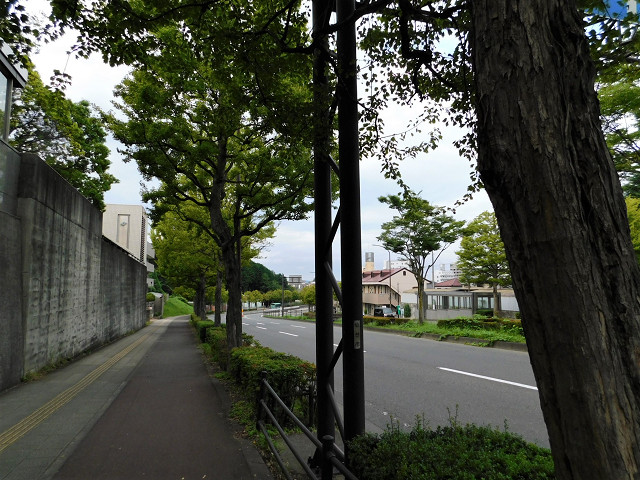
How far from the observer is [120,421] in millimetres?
6090

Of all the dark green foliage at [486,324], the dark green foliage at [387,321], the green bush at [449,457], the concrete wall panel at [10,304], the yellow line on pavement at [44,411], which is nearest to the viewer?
the green bush at [449,457]

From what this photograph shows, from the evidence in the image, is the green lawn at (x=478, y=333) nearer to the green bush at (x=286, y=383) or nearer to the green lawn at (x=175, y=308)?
the green bush at (x=286, y=383)

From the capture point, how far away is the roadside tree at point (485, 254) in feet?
91.5

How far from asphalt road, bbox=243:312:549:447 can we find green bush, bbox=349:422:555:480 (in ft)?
3.82

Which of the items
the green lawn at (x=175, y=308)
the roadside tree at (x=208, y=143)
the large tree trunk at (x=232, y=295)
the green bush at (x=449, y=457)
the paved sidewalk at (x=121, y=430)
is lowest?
the green lawn at (x=175, y=308)

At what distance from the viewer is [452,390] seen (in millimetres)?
8406

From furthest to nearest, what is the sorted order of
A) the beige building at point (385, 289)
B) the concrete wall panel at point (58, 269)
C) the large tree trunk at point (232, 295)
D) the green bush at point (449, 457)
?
the beige building at point (385, 289) → the large tree trunk at point (232, 295) → the concrete wall panel at point (58, 269) → the green bush at point (449, 457)

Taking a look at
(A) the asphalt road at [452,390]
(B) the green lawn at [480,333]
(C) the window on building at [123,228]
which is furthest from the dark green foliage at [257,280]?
(A) the asphalt road at [452,390]

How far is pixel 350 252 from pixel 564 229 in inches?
84.2

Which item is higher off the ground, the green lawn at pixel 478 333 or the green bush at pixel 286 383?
the green bush at pixel 286 383

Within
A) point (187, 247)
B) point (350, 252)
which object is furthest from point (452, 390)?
point (187, 247)

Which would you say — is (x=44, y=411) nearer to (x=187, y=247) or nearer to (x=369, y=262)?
(x=187, y=247)

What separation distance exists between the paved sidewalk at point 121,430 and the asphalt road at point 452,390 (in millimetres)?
2317

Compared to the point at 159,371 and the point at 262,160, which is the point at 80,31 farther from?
the point at 159,371
